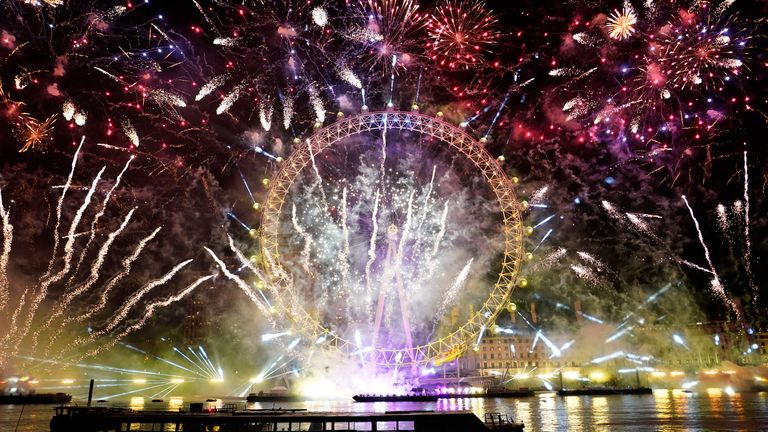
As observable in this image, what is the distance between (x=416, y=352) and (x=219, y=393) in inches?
3222

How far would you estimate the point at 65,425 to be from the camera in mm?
40438

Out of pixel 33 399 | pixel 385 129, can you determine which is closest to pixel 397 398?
pixel 385 129

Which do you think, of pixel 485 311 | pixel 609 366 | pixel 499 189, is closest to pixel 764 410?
pixel 485 311

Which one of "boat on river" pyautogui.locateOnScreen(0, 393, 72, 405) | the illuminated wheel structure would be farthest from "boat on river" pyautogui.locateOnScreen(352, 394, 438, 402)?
"boat on river" pyautogui.locateOnScreen(0, 393, 72, 405)

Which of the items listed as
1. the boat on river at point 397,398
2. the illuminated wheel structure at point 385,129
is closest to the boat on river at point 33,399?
the boat on river at point 397,398

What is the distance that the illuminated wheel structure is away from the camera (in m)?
56.2

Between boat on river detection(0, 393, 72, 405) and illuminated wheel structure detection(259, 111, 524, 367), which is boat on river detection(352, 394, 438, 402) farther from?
boat on river detection(0, 393, 72, 405)

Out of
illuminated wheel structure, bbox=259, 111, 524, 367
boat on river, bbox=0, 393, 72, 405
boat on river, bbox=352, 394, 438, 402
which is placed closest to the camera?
illuminated wheel structure, bbox=259, 111, 524, 367

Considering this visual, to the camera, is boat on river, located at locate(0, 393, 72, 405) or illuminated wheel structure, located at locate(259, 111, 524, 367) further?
boat on river, located at locate(0, 393, 72, 405)

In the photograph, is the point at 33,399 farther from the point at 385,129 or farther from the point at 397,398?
the point at 385,129

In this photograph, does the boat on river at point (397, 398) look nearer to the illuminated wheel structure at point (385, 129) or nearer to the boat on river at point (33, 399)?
the illuminated wheel structure at point (385, 129)

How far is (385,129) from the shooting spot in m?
56.1

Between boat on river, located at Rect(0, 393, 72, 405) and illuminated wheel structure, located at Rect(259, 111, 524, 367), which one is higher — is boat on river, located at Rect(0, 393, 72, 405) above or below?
below

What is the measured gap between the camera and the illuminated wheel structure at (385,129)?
5619 cm
